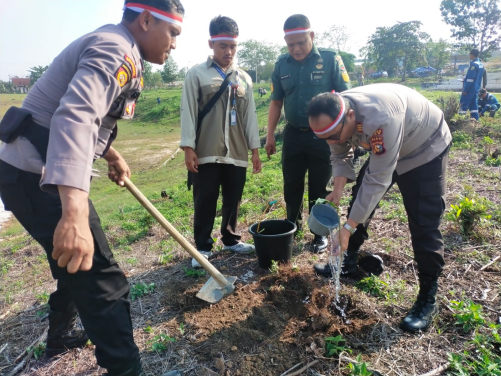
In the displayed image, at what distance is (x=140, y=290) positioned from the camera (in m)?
3.21

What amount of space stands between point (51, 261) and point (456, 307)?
256 centimetres

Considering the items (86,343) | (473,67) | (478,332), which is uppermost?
(473,67)

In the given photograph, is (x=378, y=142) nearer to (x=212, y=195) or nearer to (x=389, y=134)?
(x=389, y=134)

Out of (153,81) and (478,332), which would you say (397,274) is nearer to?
(478,332)

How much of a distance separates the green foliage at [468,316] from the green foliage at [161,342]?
198 cm

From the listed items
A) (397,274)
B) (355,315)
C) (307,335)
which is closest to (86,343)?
(307,335)

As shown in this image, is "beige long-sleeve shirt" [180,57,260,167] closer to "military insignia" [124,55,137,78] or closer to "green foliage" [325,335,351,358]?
"military insignia" [124,55,137,78]

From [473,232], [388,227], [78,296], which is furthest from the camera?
[388,227]

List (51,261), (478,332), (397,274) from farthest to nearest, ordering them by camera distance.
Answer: (397,274), (478,332), (51,261)

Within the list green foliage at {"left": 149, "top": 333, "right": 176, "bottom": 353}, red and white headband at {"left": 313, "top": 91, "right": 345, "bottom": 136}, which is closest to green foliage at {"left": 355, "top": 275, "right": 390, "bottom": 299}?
red and white headband at {"left": 313, "top": 91, "right": 345, "bottom": 136}

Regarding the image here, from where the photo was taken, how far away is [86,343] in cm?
260

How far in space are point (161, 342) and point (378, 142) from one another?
6.51 feet

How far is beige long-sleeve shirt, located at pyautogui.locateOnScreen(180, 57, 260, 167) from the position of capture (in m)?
3.44

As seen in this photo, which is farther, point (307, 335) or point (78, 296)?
point (307, 335)
